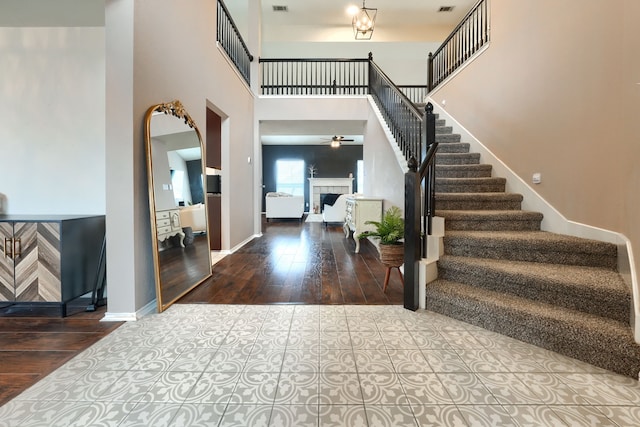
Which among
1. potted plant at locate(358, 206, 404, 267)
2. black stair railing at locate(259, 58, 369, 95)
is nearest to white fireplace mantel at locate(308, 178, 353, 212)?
black stair railing at locate(259, 58, 369, 95)

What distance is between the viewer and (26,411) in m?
1.12

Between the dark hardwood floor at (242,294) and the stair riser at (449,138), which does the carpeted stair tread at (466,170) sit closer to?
the stair riser at (449,138)

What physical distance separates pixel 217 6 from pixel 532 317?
15.6 feet

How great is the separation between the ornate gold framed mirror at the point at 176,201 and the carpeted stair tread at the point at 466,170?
2.81 m

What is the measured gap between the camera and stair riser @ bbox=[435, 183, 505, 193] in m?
3.16

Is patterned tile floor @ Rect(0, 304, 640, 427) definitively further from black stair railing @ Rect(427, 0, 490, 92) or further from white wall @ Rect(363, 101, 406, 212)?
black stair railing @ Rect(427, 0, 490, 92)

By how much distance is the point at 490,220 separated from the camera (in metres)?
2.55

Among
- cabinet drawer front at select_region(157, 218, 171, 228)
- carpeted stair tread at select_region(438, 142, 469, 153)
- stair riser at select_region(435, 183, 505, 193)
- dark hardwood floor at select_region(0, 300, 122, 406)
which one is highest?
carpeted stair tread at select_region(438, 142, 469, 153)

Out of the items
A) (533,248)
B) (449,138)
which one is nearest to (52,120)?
(533,248)

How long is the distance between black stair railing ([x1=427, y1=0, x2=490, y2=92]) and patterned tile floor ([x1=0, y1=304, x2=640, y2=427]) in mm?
4046

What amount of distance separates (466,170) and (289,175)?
29.2 ft

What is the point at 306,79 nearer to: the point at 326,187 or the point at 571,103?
the point at 571,103

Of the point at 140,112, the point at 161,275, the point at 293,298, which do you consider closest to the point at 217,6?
the point at 140,112

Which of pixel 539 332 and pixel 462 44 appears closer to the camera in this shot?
pixel 539 332
